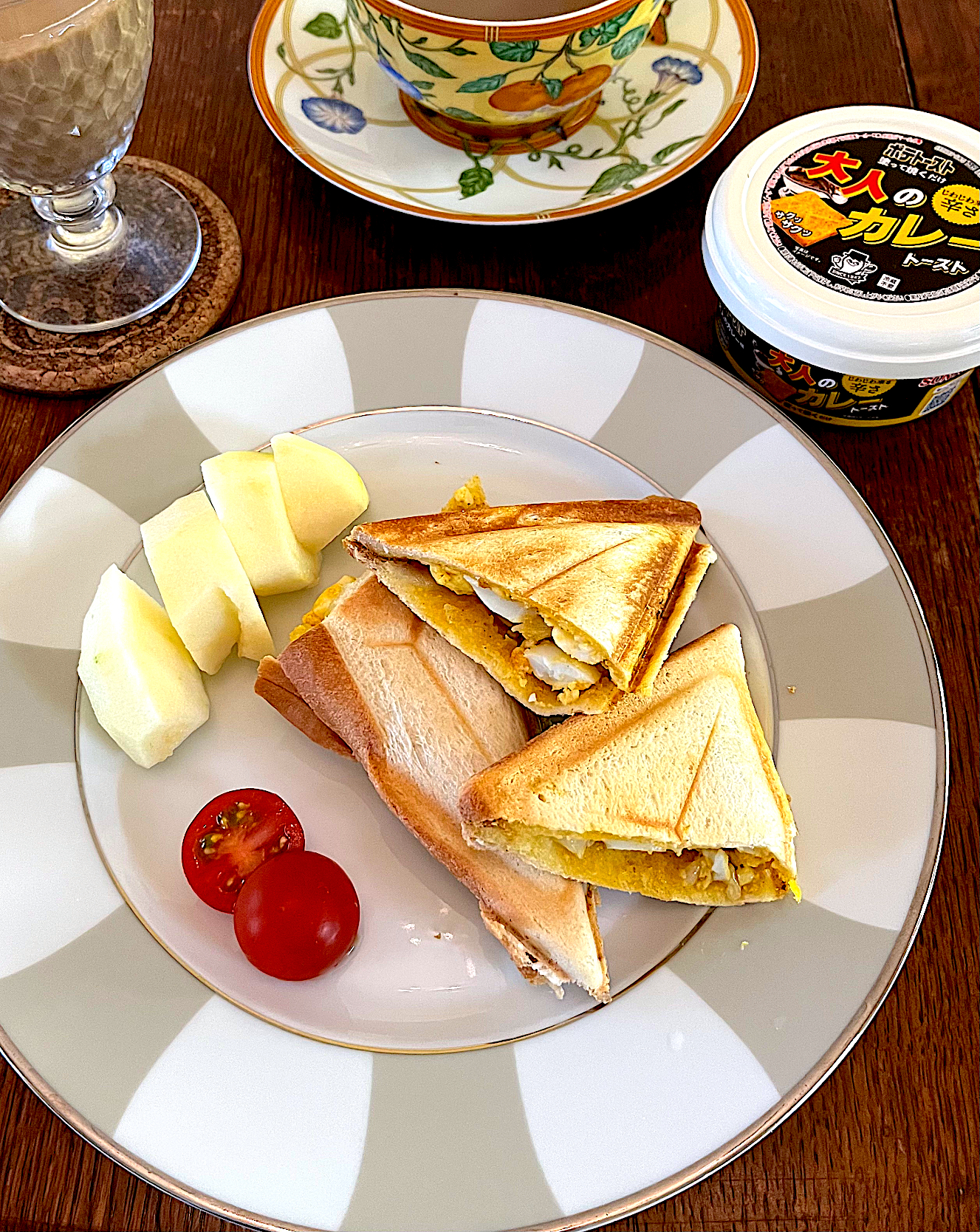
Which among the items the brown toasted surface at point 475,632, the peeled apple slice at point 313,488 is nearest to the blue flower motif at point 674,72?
the peeled apple slice at point 313,488

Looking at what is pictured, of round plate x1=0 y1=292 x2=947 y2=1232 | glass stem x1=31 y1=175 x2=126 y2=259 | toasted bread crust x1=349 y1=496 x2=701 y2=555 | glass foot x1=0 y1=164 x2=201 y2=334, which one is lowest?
round plate x1=0 y1=292 x2=947 y2=1232

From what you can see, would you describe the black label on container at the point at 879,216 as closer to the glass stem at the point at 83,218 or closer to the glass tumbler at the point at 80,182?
the glass tumbler at the point at 80,182

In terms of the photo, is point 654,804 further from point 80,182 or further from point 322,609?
point 80,182

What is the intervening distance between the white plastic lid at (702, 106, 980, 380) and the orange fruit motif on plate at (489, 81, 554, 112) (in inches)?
14.9

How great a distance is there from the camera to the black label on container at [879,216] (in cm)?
163

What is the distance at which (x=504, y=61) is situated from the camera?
69.3 inches

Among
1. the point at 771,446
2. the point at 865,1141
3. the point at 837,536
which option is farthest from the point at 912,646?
the point at 865,1141

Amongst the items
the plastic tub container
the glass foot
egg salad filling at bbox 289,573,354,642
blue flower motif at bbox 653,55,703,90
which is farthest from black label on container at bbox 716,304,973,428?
the glass foot

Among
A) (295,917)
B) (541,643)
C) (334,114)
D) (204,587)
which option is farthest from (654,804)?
(334,114)

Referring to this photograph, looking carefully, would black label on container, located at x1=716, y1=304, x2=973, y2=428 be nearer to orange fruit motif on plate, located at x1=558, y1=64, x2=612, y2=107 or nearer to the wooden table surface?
the wooden table surface

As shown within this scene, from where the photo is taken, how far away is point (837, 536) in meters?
1.71

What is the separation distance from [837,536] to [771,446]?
0.20 meters

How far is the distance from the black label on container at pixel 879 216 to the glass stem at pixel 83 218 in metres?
1.24

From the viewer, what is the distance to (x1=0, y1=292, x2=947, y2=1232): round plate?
129 cm
